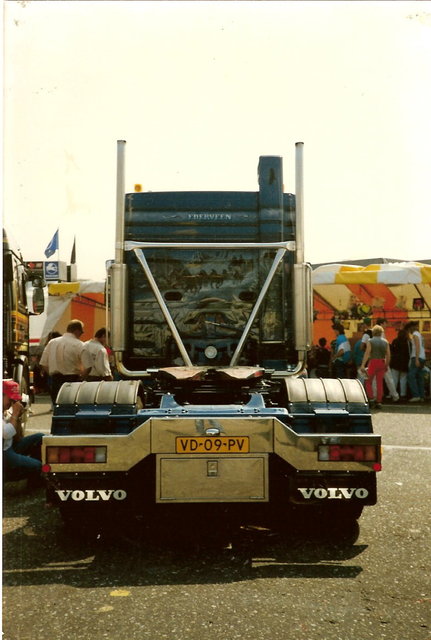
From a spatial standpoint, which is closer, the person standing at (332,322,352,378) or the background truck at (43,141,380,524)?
the background truck at (43,141,380,524)

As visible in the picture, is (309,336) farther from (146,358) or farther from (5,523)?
(5,523)

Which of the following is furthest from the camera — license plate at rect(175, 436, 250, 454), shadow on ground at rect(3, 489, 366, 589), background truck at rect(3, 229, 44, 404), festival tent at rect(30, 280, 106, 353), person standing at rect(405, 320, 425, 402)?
festival tent at rect(30, 280, 106, 353)

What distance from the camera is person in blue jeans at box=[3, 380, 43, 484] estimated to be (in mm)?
5993

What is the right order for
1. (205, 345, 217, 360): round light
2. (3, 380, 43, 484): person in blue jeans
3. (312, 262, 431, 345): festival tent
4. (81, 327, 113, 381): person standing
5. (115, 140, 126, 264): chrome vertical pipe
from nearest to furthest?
(3, 380, 43, 484): person in blue jeans, (115, 140, 126, 264): chrome vertical pipe, (205, 345, 217, 360): round light, (81, 327, 113, 381): person standing, (312, 262, 431, 345): festival tent

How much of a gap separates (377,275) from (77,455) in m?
10.4

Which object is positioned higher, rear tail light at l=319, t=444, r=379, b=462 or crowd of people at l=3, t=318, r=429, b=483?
crowd of people at l=3, t=318, r=429, b=483

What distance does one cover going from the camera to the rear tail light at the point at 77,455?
439 centimetres

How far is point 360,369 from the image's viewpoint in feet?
43.8

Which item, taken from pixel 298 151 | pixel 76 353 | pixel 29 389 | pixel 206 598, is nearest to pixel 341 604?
pixel 206 598

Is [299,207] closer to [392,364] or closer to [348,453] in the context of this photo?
[348,453]

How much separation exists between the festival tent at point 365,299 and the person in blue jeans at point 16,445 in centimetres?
861

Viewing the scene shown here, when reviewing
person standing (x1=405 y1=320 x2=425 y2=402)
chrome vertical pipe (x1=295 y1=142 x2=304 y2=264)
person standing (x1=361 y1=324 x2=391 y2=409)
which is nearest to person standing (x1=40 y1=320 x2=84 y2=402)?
chrome vertical pipe (x1=295 y1=142 x2=304 y2=264)

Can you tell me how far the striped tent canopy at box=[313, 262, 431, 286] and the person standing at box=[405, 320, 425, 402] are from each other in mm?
985

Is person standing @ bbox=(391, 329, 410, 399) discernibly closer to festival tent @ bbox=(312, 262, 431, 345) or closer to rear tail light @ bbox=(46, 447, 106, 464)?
festival tent @ bbox=(312, 262, 431, 345)
